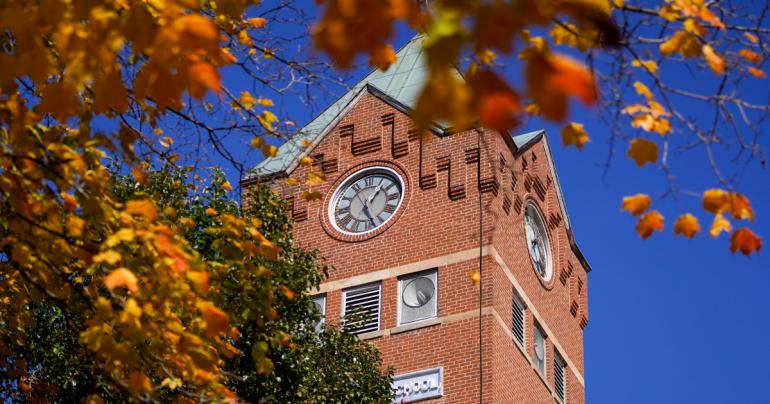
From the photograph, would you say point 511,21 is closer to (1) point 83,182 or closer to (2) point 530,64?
(2) point 530,64

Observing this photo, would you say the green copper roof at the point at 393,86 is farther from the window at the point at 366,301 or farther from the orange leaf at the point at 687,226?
the orange leaf at the point at 687,226

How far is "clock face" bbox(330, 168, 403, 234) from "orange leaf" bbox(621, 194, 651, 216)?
79.7 ft

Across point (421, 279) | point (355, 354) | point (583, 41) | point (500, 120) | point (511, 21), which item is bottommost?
point (500, 120)

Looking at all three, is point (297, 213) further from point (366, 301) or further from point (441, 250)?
point (441, 250)

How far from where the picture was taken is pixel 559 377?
1329 inches

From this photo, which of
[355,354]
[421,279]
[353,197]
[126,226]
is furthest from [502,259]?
[126,226]

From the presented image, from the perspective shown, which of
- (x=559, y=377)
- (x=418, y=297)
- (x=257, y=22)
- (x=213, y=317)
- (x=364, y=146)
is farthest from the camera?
(x=559, y=377)

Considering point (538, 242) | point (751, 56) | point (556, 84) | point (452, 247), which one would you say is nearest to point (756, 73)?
point (751, 56)

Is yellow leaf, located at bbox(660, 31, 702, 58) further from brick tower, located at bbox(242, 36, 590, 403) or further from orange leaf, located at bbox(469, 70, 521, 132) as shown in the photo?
brick tower, located at bbox(242, 36, 590, 403)

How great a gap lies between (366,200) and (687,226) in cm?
2530

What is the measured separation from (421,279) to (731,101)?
23411 millimetres

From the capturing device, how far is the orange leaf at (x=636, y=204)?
7.73 metres

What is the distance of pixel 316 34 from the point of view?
5422 mm

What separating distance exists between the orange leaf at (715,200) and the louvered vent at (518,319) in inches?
912
